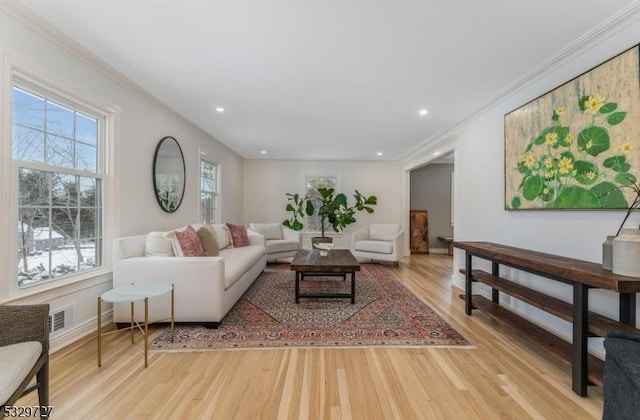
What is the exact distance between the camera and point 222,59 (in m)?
2.34

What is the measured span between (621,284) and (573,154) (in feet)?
3.72

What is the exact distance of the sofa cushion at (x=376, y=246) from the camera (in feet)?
17.1

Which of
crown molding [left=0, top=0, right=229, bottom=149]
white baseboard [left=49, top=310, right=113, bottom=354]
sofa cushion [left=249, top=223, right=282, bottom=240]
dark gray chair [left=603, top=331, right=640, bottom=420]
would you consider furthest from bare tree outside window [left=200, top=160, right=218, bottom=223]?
dark gray chair [left=603, top=331, right=640, bottom=420]

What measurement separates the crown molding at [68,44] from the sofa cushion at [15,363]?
6.78 ft

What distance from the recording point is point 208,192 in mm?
4992

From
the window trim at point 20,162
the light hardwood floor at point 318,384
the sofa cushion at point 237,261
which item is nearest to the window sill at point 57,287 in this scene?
the window trim at point 20,162

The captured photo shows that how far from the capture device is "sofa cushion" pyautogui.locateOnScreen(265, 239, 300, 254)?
5332 millimetres

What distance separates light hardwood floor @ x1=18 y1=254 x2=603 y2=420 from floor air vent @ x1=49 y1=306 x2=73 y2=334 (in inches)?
6.8

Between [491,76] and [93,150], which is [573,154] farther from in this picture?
[93,150]

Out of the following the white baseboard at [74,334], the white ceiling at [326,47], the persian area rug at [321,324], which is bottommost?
the persian area rug at [321,324]

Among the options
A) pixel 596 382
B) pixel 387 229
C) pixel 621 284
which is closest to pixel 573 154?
pixel 621 284

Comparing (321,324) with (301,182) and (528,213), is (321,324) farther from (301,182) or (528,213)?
(301,182)

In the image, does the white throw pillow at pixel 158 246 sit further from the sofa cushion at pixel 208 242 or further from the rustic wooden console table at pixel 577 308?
the rustic wooden console table at pixel 577 308

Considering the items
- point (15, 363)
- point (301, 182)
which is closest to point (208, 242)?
point (15, 363)
